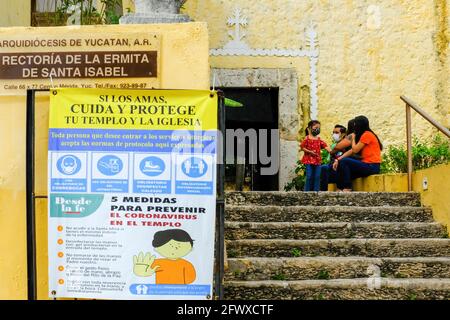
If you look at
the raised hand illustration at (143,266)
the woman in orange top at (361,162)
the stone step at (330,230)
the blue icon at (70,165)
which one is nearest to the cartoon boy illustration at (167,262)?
the raised hand illustration at (143,266)

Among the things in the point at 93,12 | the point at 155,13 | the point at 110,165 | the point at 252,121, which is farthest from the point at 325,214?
the point at 93,12

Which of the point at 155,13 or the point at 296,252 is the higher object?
the point at 155,13

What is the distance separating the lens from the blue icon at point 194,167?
4293mm

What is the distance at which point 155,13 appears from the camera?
556cm

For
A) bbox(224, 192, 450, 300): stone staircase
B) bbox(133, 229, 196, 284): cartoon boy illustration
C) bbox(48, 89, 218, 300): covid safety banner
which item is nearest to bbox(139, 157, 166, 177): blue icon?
bbox(48, 89, 218, 300): covid safety banner

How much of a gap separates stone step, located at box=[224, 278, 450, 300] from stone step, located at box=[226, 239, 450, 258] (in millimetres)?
541

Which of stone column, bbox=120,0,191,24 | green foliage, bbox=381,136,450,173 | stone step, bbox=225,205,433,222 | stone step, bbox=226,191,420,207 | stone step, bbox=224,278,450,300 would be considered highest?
stone column, bbox=120,0,191,24

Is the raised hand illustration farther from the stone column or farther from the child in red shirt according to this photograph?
the child in red shirt

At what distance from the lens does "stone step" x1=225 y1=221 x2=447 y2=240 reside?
6.33 meters

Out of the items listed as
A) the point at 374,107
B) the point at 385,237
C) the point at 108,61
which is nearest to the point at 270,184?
the point at 374,107

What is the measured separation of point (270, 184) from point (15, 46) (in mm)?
5716

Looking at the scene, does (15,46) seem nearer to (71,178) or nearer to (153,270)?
(71,178)

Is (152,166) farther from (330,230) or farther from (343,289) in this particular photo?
(330,230)

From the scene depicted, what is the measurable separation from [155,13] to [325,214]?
101 inches
